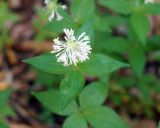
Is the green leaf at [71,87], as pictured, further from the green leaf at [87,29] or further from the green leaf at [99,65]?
the green leaf at [87,29]

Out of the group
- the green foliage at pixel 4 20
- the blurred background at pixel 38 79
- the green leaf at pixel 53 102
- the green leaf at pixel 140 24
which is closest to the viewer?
the green leaf at pixel 53 102

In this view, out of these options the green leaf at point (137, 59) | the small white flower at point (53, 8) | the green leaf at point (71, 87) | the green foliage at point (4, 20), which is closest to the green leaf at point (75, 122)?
the green leaf at point (71, 87)

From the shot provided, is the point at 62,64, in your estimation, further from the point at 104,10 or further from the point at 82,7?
the point at 104,10

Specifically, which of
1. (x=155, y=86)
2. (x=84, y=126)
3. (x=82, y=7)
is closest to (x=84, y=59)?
(x=84, y=126)

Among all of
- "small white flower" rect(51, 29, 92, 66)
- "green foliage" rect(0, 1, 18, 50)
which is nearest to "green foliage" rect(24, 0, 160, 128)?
"small white flower" rect(51, 29, 92, 66)

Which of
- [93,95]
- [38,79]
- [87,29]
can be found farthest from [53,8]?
[38,79]

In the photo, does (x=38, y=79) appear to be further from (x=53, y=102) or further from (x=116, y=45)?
(x=53, y=102)
